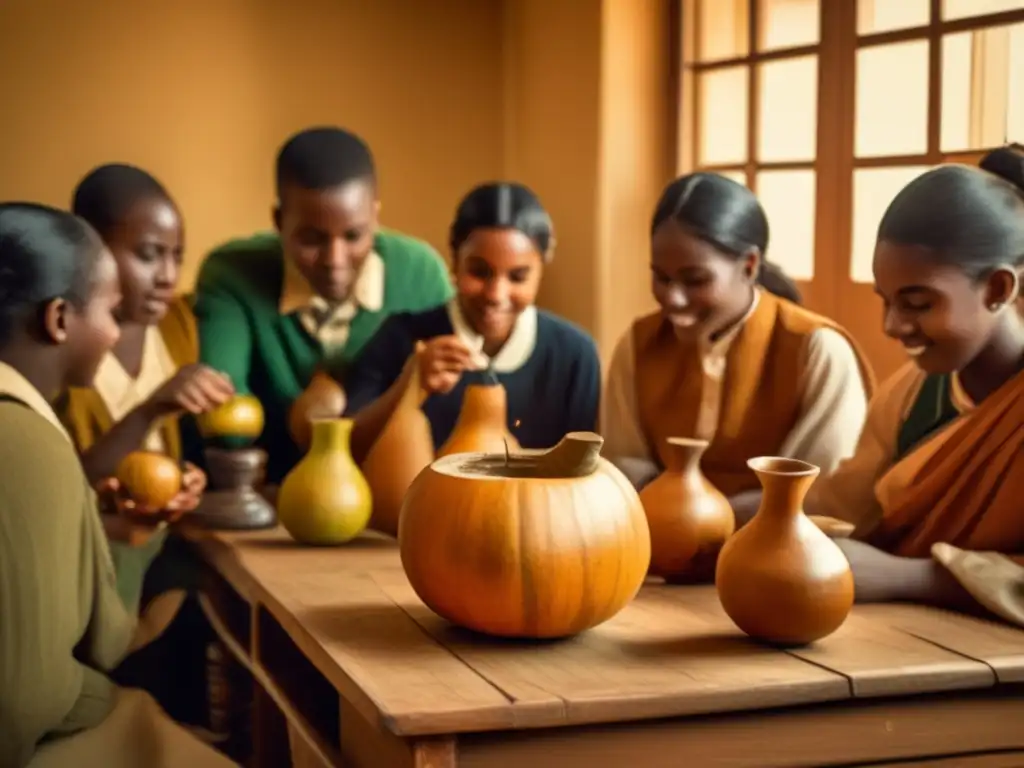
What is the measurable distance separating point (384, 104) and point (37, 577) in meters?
2.16

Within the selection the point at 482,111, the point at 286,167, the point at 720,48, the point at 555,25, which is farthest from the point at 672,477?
the point at 482,111

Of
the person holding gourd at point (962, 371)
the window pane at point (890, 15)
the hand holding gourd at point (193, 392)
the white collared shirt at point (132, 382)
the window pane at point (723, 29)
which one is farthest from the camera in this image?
the window pane at point (723, 29)

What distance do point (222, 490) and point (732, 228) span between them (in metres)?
0.80

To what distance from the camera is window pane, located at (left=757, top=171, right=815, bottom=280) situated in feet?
8.59

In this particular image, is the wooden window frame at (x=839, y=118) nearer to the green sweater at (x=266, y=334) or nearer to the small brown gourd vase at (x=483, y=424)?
the green sweater at (x=266, y=334)

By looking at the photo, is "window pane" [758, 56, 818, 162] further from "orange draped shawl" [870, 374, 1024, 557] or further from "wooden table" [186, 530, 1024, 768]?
"wooden table" [186, 530, 1024, 768]

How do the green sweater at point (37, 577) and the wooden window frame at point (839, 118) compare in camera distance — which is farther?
the wooden window frame at point (839, 118)

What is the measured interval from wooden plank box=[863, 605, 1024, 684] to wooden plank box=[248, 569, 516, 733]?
0.45 m

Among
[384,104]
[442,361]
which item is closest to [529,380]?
[442,361]

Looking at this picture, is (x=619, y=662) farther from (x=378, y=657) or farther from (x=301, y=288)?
(x=301, y=288)

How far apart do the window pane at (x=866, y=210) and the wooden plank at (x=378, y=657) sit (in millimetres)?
1246

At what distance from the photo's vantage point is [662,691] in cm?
116

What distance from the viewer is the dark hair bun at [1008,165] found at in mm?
1503

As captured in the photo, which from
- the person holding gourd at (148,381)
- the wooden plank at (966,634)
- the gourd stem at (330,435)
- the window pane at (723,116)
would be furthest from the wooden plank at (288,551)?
the window pane at (723,116)
